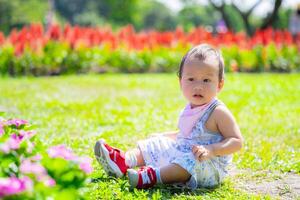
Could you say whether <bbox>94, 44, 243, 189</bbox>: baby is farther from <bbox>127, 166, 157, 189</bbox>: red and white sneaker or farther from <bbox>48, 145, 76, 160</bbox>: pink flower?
<bbox>48, 145, 76, 160</bbox>: pink flower

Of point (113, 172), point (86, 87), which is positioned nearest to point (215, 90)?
point (113, 172)

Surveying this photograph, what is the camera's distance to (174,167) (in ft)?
10.1

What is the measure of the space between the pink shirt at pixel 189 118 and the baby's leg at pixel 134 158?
30 centimetres

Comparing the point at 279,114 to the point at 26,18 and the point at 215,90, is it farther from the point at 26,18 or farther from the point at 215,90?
the point at 26,18

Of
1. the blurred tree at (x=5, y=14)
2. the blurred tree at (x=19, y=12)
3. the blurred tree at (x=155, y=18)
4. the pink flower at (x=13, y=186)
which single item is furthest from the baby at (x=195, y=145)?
the blurred tree at (x=155, y=18)

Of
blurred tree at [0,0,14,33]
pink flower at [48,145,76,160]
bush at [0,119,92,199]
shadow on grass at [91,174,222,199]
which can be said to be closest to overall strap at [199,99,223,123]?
shadow on grass at [91,174,222,199]

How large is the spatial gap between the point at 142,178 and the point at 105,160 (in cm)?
28

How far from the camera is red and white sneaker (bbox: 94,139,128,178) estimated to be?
123 inches

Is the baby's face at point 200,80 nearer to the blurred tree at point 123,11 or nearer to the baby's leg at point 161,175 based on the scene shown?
the baby's leg at point 161,175

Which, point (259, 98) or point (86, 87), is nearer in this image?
point (259, 98)

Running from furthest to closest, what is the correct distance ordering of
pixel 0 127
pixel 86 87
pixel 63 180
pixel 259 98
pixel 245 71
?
pixel 245 71, pixel 86 87, pixel 259 98, pixel 0 127, pixel 63 180

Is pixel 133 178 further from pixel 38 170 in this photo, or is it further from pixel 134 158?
pixel 38 170

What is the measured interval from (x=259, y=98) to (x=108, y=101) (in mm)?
2301

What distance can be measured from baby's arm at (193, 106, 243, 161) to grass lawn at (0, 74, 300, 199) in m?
0.23
